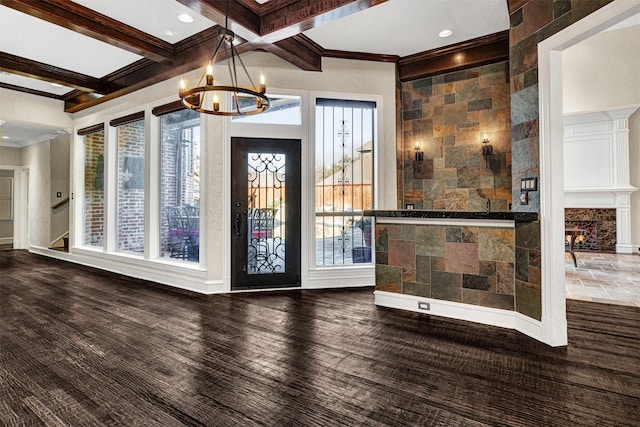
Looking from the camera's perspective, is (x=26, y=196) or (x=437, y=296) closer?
(x=437, y=296)

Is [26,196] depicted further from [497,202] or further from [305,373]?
[497,202]

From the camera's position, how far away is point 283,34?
3.66m

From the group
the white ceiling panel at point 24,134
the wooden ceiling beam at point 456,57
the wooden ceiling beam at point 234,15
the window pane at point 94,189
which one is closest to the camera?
the wooden ceiling beam at point 234,15

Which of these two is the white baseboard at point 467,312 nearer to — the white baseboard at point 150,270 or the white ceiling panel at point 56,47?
the white baseboard at point 150,270

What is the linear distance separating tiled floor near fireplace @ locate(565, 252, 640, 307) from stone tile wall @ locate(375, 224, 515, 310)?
1.77 metres

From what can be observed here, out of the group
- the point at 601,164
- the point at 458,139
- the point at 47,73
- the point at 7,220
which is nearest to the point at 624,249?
the point at 601,164

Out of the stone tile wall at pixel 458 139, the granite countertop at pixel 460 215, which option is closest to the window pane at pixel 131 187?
the granite countertop at pixel 460 215

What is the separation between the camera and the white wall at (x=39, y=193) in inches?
323

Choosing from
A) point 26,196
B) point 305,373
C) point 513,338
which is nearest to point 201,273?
point 305,373

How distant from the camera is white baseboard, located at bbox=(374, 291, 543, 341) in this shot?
2.93 metres

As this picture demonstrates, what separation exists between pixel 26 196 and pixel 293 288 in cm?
889

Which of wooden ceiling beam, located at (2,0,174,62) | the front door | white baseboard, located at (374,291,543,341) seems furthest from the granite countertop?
wooden ceiling beam, located at (2,0,174,62)

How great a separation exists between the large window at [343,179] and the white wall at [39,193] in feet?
24.1

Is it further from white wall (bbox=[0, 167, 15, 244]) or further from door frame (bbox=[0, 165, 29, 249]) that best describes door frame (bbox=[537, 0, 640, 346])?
white wall (bbox=[0, 167, 15, 244])
